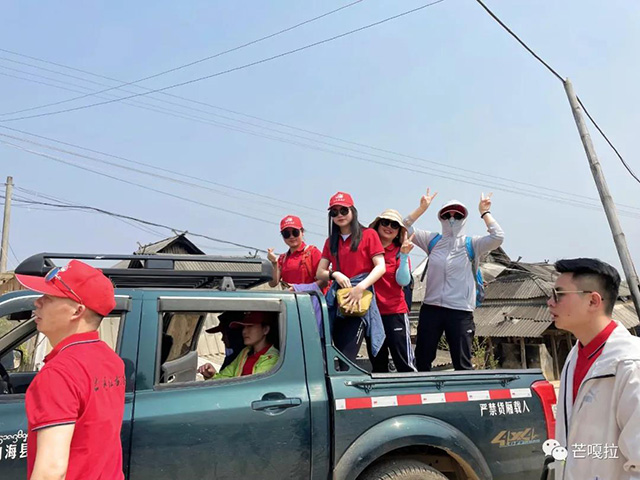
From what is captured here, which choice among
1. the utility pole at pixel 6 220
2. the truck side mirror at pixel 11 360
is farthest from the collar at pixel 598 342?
the utility pole at pixel 6 220

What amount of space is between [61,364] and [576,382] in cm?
189

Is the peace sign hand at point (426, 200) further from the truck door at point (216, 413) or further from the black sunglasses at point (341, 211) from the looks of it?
the truck door at point (216, 413)

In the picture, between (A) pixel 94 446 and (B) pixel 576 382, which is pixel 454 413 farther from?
(A) pixel 94 446

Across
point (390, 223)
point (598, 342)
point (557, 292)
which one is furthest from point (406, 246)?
point (598, 342)

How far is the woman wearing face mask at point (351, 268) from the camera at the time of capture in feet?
12.2

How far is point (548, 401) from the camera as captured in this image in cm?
337

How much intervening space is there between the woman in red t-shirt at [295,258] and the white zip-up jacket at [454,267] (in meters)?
0.94

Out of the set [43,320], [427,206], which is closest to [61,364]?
[43,320]

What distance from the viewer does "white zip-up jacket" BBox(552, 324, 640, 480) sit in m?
1.73

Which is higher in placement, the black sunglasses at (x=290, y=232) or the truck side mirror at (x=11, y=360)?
the black sunglasses at (x=290, y=232)

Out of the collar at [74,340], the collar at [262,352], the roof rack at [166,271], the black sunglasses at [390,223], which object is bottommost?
the collar at [262,352]

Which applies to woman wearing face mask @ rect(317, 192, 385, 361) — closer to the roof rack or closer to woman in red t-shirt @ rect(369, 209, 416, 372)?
woman in red t-shirt @ rect(369, 209, 416, 372)

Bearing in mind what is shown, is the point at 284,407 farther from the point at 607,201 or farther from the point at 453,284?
the point at 607,201

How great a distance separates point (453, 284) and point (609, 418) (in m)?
2.53
